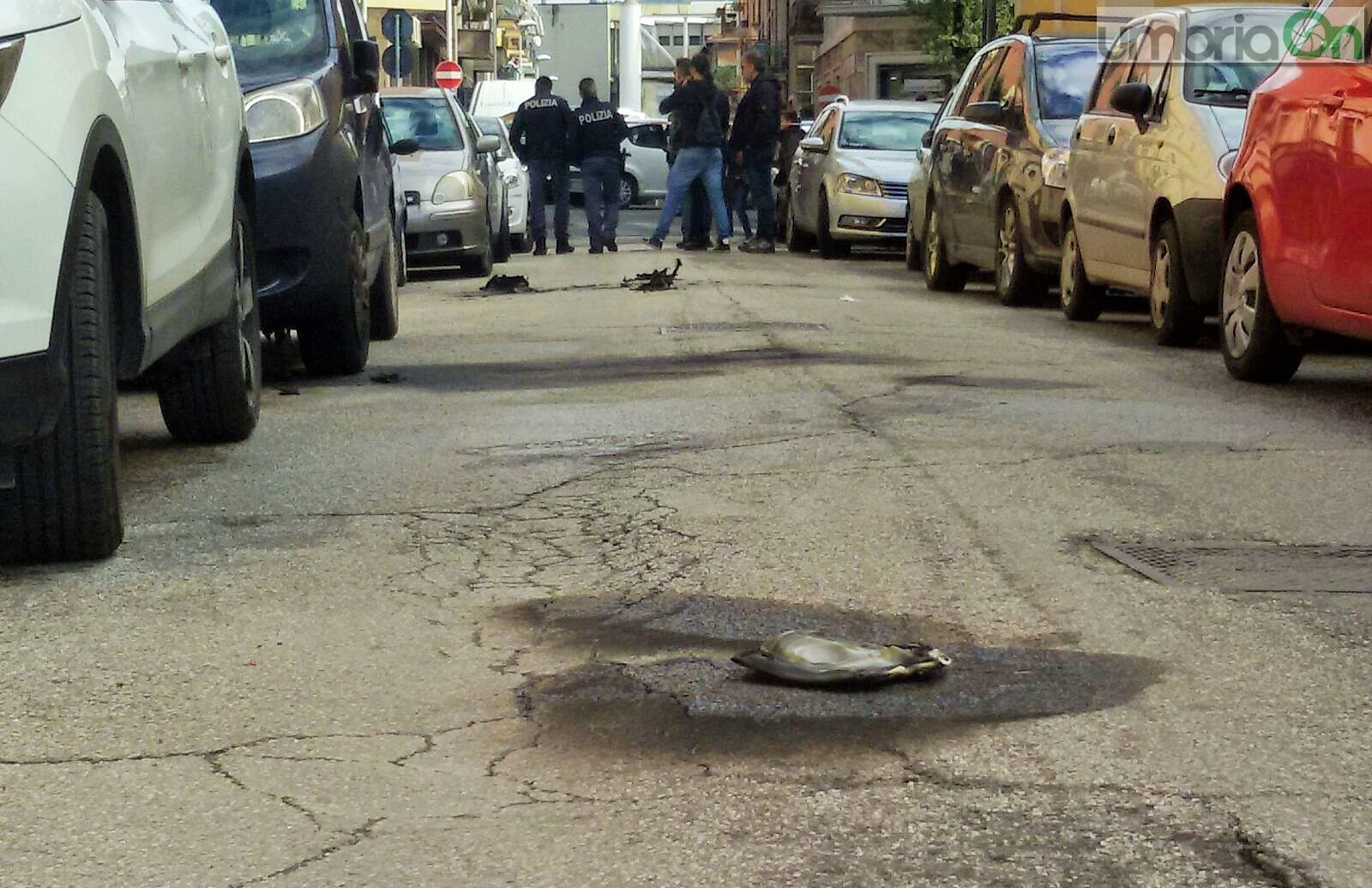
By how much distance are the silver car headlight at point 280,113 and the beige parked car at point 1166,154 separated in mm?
4130

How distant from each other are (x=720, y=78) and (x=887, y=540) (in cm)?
12843

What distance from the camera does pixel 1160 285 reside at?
461 inches

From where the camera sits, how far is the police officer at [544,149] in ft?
80.1

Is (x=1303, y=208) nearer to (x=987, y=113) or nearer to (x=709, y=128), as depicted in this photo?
(x=987, y=113)

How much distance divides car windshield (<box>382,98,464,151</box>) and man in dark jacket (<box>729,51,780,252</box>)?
199 inches

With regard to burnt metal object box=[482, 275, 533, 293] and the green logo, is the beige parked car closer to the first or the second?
the green logo

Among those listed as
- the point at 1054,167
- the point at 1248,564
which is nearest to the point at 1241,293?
the point at 1054,167

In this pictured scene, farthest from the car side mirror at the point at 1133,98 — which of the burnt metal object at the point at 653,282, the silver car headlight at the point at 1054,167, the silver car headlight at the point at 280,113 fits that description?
the burnt metal object at the point at 653,282

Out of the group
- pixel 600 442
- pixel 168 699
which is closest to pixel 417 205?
pixel 600 442

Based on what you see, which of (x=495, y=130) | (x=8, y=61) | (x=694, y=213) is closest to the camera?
(x=8, y=61)

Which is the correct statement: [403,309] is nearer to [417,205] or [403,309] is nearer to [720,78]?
[417,205]

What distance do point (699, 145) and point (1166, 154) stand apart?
1320 cm

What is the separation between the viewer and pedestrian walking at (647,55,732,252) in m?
24.3

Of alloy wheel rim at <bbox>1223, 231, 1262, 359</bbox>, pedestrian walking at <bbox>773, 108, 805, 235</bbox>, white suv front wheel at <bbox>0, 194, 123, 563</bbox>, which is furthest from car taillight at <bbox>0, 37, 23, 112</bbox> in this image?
pedestrian walking at <bbox>773, 108, 805, 235</bbox>
